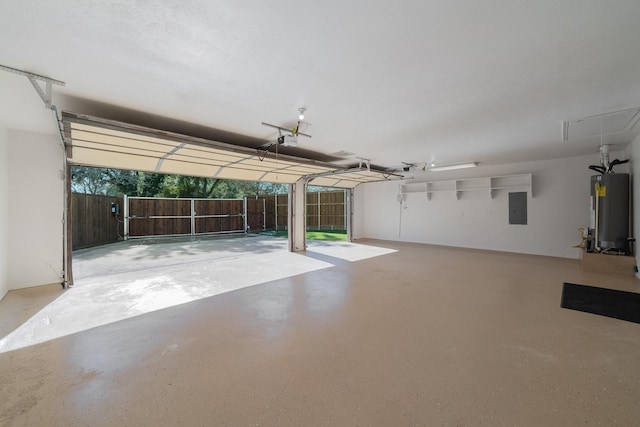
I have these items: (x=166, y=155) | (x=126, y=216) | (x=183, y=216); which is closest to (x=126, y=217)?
(x=126, y=216)

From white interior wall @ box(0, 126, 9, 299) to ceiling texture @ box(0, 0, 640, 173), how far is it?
0.40 meters

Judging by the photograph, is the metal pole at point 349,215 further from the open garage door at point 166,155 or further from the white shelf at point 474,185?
the open garage door at point 166,155

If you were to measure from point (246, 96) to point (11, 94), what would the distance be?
2447 millimetres

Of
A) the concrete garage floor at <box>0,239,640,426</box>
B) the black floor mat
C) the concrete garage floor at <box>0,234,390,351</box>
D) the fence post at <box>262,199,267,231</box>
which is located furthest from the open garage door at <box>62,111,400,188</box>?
the fence post at <box>262,199,267,231</box>

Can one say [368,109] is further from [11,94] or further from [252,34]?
[11,94]

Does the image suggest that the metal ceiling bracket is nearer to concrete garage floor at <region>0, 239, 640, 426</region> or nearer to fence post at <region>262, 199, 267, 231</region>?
concrete garage floor at <region>0, 239, 640, 426</region>

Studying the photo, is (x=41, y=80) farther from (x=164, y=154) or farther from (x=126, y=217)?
(x=126, y=217)

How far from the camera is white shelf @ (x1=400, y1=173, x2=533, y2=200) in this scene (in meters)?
6.86

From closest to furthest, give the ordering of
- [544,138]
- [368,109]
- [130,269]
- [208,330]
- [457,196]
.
→ [208,330]
[368,109]
[544,138]
[130,269]
[457,196]

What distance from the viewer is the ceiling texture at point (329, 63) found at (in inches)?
63.7

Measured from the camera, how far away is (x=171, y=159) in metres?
4.75

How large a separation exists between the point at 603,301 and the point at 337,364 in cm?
388

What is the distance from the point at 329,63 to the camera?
2174 mm

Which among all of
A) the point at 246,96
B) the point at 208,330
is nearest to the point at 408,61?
the point at 246,96
